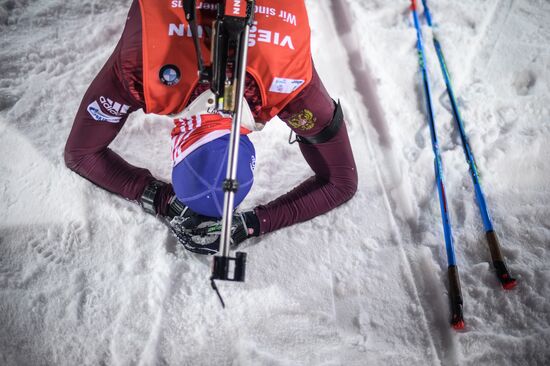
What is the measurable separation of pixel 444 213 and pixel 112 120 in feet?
6.09

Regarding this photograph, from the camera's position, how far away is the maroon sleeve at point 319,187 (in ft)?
7.54

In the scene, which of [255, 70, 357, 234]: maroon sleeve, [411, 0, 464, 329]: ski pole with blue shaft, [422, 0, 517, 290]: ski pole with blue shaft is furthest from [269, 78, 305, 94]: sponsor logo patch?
[422, 0, 517, 290]: ski pole with blue shaft

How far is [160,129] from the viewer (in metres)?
2.66

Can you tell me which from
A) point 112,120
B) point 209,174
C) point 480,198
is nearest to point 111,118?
point 112,120

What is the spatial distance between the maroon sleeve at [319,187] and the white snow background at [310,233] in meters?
0.10

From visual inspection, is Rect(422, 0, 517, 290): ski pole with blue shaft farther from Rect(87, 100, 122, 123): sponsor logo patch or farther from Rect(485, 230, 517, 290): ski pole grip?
Rect(87, 100, 122, 123): sponsor logo patch

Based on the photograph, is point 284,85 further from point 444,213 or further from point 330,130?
point 444,213

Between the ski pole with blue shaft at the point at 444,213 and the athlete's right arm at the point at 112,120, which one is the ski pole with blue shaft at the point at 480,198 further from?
the athlete's right arm at the point at 112,120

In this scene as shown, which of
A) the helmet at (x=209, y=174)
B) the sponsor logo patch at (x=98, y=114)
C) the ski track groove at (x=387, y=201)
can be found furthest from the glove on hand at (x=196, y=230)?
the ski track groove at (x=387, y=201)

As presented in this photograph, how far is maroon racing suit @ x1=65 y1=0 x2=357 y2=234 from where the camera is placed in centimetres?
180

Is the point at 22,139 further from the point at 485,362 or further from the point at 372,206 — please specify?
the point at 485,362

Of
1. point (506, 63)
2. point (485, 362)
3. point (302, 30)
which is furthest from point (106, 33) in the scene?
point (485, 362)

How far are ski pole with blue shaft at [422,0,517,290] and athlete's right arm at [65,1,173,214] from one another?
1.77 meters

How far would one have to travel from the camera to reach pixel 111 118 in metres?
2.02
